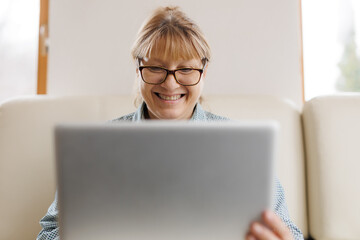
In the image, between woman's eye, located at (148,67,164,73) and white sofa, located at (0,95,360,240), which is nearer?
woman's eye, located at (148,67,164,73)

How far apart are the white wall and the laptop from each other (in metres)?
1.12

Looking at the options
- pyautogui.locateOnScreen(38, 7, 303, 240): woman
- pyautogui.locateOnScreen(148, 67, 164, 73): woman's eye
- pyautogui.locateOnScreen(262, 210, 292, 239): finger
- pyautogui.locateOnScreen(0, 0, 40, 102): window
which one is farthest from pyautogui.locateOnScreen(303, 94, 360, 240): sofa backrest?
pyautogui.locateOnScreen(0, 0, 40, 102): window

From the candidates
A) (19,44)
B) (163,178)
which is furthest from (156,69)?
(19,44)

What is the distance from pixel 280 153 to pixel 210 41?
0.63 m

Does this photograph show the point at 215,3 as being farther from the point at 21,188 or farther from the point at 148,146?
the point at 148,146

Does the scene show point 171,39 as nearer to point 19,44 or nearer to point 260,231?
point 260,231

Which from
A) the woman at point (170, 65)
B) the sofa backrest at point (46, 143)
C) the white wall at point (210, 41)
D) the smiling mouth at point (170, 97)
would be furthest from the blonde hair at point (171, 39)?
the white wall at point (210, 41)

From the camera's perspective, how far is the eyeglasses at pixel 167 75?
115 cm

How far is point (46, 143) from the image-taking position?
1321 millimetres

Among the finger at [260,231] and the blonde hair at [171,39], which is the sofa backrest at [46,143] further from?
the finger at [260,231]

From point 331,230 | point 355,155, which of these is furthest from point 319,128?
point 331,230

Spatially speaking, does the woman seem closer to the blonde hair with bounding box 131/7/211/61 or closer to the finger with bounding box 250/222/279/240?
the blonde hair with bounding box 131/7/211/61

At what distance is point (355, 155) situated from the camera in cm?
130

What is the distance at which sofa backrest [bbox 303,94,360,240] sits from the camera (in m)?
1.26
